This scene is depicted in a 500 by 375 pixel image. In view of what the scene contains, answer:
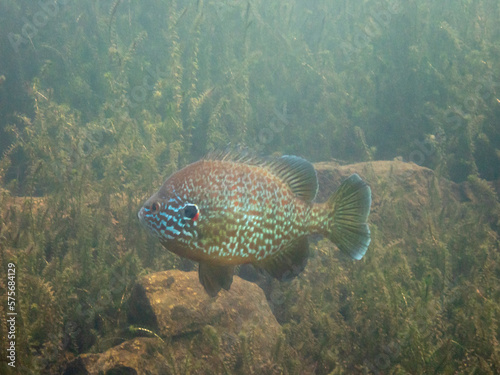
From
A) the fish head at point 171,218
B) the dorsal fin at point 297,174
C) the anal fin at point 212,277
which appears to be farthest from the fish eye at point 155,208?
the dorsal fin at point 297,174

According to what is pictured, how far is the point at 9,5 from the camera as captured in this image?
9.98 meters

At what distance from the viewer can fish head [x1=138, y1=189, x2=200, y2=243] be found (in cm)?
253

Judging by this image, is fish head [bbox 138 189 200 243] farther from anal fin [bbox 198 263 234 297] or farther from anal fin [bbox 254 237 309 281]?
anal fin [bbox 254 237 309 281]

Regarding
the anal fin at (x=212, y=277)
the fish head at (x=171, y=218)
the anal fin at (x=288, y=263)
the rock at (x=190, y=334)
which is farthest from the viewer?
the rock at (x=190, y=334)

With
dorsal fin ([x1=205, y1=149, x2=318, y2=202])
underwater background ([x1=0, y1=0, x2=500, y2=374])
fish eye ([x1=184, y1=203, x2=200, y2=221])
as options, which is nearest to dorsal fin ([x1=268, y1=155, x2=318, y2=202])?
dorsal fin ([x1=205, y1=149, x2=318, y2=202])

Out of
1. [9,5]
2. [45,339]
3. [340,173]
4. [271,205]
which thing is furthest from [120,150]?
[9,5]

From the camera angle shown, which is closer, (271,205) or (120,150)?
(271,205)

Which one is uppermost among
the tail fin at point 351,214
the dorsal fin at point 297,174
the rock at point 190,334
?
the dorsal fin at point 297,174

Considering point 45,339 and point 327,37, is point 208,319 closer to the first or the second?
point 45,339

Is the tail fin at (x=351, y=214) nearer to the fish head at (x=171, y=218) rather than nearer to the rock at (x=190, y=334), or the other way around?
the fish head at (x=171, y=218)

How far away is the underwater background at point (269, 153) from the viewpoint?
377cm

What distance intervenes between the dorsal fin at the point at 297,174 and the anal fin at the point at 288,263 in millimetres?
417

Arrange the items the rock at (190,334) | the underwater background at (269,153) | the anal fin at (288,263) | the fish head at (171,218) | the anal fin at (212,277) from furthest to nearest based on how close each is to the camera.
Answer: the underwater background at (269,153)
the rock at (190,334)
the anal fin at (288,263)
the anal fin at (212,277)
the fish head at (171,218)

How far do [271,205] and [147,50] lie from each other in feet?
30.7
